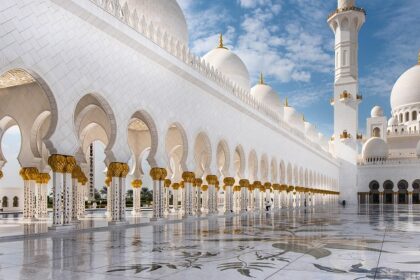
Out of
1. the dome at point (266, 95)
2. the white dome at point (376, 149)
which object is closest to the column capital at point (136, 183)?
the dome at point (266, 95)

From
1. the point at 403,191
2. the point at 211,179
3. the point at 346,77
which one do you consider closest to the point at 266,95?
the point at 211,179

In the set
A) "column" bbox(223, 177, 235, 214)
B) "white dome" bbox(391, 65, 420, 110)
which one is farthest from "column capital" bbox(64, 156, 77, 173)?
"white dome" bbox(391, 65, 420, 110)

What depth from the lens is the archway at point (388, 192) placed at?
112 feet

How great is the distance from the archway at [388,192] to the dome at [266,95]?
54.2 feet

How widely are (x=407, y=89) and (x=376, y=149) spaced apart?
6.74 m

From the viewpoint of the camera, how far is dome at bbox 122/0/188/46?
9.96 m

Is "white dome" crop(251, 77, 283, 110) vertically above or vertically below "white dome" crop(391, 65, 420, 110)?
below

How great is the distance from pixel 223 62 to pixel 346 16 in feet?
52.8

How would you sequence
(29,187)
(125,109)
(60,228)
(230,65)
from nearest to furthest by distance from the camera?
(60,228)
(125,109)
(29,187)
(230,65)

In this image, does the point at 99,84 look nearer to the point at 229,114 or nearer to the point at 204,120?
the point at 204,120

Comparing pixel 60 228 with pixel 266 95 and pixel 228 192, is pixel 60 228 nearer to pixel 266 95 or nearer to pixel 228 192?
pixel 228 192

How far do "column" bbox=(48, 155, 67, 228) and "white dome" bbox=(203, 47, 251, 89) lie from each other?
10753 mm

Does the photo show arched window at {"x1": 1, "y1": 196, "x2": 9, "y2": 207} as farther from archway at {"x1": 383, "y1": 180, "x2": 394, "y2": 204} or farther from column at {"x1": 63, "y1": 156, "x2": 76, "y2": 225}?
archway at {"x1": 383, "y1": 180, "x2": 394, "y2": 204}

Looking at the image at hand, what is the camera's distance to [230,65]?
1711 cm
